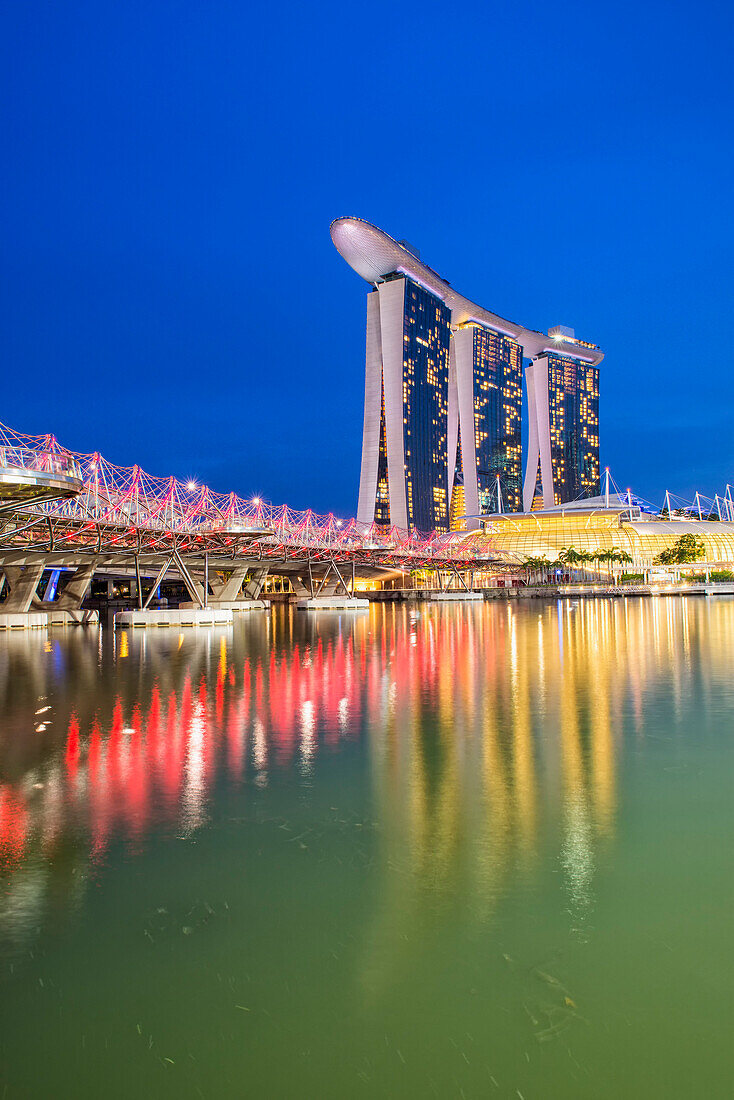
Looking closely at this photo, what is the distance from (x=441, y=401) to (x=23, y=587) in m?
122

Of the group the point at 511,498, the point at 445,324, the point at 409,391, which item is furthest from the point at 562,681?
the point at 511,498

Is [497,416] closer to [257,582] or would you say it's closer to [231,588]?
[257,582]

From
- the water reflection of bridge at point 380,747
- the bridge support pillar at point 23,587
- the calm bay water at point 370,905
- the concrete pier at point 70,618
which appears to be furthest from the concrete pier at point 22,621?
the calm bay water at point 370,905

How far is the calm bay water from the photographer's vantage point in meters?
3.89

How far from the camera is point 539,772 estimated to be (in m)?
8.89

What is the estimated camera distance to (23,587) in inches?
1848

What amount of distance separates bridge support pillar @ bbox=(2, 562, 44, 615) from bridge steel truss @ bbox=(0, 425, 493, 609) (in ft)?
0.43

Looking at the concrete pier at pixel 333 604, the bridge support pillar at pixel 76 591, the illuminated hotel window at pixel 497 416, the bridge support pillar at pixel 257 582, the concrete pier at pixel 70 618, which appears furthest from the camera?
the illuminated hotel window at pixel 497 416

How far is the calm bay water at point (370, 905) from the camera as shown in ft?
12.8

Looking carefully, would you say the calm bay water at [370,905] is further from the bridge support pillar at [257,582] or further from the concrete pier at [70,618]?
the bridge support pillar at [257,582]

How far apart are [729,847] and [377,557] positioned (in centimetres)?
7053

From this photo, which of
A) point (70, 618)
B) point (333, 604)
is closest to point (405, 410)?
point (333, 604)

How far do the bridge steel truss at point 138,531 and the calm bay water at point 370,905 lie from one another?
17201 mm

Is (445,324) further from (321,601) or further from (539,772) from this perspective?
(539,772)
